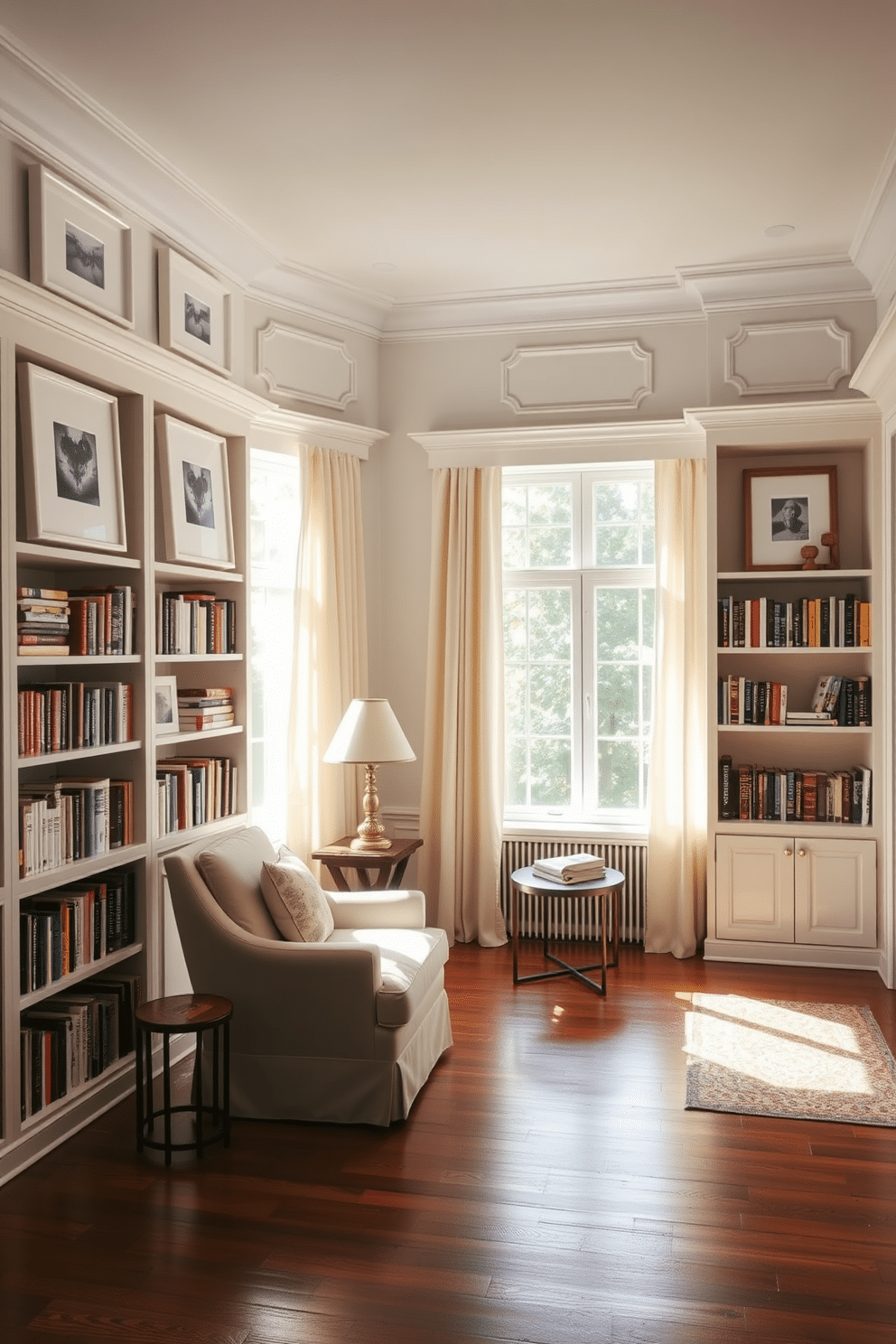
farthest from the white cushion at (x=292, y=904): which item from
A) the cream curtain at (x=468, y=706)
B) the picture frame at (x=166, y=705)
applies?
the cream curtain at (x=468, y=706)

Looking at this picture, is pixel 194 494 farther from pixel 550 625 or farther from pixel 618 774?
pixel 618 774

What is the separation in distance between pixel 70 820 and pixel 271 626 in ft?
6.78

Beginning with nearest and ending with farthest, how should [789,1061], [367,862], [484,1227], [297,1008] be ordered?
1. [484,1227]
2. [297,1008]
3. [789,1061]
4. [367,862]

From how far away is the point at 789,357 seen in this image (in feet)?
17.6

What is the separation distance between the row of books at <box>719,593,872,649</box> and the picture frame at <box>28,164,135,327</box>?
316 centimetres

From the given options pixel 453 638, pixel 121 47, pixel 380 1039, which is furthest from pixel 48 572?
pixel 453 638

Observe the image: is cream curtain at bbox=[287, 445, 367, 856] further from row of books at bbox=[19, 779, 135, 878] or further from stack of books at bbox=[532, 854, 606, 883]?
row of books at bbox=[19, 779, 135, 878]

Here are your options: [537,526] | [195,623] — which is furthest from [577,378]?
[195,623]

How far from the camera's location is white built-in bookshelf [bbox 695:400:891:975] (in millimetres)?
5199

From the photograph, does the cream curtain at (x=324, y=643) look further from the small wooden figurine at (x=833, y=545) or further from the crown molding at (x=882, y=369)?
the crown molding at (x=882, y=369)

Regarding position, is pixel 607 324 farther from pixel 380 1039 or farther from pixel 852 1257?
pixel 852 1257

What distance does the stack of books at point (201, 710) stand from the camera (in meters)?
4.40

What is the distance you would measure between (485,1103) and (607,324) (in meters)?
3.98

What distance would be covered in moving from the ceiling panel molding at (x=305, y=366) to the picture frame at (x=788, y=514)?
2.18m
